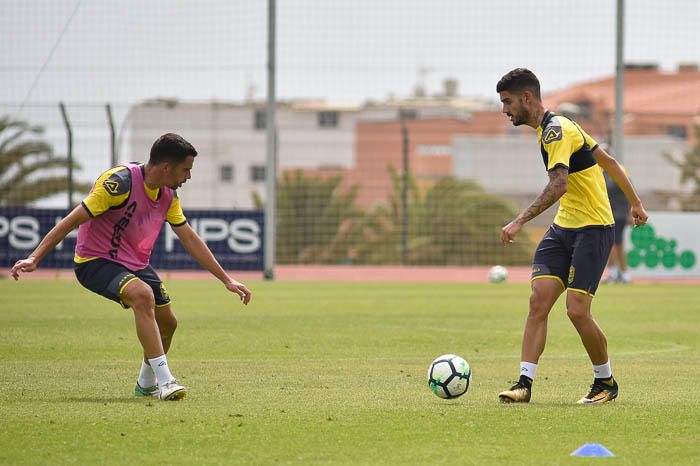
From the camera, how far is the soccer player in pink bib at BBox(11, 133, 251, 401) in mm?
8594

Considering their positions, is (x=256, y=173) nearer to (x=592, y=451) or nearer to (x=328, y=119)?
(x=328, y=119)

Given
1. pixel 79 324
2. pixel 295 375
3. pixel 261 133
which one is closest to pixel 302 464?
pixel 295 375

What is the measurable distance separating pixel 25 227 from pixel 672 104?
56086 mm

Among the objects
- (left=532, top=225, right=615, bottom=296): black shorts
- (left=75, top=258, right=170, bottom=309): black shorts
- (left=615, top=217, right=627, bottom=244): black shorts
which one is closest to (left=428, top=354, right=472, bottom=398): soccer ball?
(left=532, top=225, right=615, bottom=296): black shorts

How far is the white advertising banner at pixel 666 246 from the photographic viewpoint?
26.9 metres

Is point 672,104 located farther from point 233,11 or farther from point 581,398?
point 581,398

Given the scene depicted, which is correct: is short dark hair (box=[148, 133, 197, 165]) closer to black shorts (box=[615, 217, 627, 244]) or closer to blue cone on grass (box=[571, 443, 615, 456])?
blue cone on grass (box=[571, 443, 615, 456])

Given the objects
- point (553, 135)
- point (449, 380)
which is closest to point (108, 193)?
point (449, 380)

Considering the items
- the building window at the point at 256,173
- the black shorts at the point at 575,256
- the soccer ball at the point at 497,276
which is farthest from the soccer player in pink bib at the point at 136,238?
the building window at the point at 256,173

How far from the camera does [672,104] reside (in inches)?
3012

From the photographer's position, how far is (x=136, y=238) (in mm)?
8961

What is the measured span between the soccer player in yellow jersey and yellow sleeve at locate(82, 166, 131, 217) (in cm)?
260

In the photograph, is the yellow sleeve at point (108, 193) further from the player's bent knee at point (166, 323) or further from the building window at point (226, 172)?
the building window at point (226, 172)

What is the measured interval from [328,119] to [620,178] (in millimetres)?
66402
